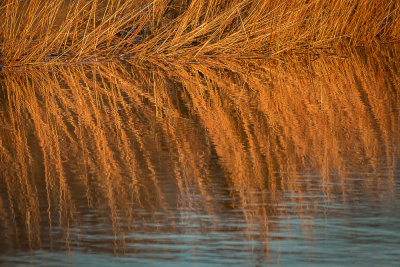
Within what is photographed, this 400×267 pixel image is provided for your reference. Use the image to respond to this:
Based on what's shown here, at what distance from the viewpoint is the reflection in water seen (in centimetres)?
184

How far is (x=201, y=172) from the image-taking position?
8.38ft

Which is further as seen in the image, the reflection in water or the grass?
the grass

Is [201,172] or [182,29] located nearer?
[201,172]

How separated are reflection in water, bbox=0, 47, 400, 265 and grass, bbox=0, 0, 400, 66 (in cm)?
114

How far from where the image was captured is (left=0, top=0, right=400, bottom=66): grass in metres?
5.75

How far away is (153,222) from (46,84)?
294 centimetres

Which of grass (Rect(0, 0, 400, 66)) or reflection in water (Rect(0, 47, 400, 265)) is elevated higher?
grass (Rect(0, 0, 400, 66))

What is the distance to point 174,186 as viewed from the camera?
2.37 metres

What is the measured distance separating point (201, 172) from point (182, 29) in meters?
3.61

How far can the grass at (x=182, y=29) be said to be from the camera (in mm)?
5746

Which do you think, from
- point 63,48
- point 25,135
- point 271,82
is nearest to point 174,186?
point 25,135

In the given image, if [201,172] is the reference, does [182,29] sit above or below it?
above

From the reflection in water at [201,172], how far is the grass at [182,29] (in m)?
1.14

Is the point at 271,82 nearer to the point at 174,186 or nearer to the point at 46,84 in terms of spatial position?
the point at 46,84
